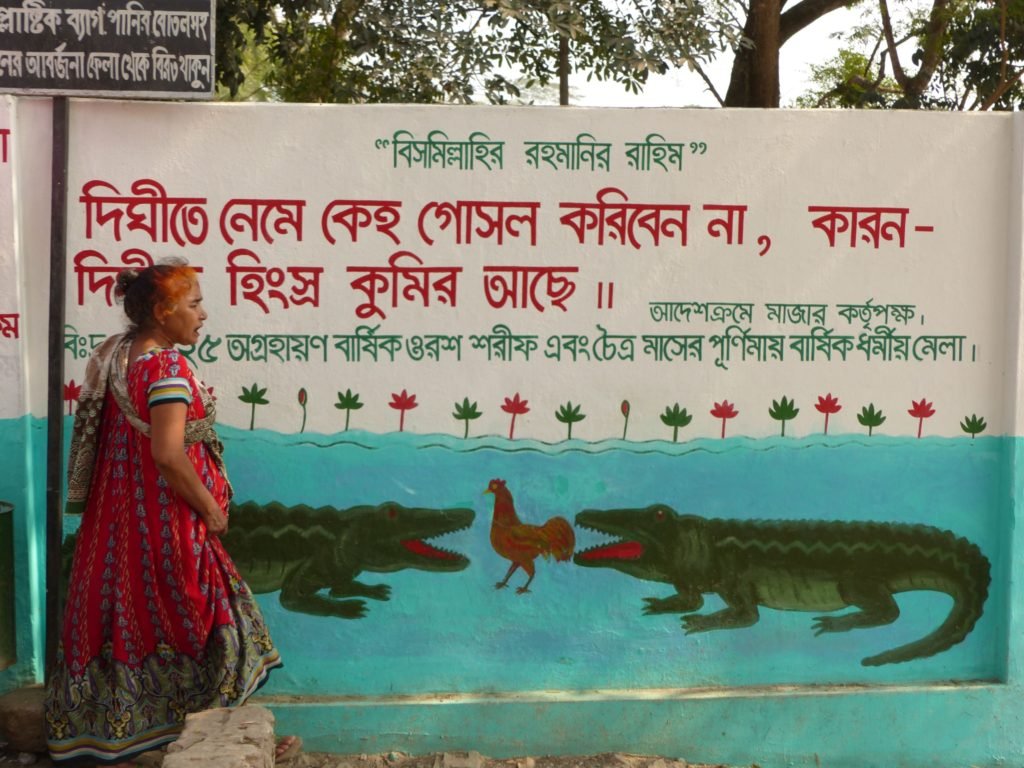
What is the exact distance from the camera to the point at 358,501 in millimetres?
3715

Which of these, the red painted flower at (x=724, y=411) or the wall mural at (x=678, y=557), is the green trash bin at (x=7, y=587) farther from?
the red painted flower at (x=724, y=411)

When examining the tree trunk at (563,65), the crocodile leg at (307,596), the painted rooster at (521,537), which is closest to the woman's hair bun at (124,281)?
the crocodile leg at (307,596)

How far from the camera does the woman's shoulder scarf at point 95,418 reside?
3219mm

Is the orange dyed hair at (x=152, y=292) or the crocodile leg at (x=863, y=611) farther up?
the orange dyed hair at (x=152, y=292)

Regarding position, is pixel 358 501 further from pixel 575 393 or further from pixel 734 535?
pixel 734 535

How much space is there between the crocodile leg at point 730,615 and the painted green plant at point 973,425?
888mm

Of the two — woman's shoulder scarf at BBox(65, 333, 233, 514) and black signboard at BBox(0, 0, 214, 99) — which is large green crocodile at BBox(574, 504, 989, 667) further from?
black signboard at BBox(0, 0, 214, 99)

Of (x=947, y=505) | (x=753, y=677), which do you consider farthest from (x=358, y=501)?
(x=947, y=505)

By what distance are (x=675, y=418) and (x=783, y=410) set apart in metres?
0.36

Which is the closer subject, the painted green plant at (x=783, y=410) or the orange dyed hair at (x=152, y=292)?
the orange dyed hair at (x=152, y=292)

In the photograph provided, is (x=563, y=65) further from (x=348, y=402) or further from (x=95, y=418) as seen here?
(x=95, y=418)

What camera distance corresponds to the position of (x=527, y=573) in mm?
3781

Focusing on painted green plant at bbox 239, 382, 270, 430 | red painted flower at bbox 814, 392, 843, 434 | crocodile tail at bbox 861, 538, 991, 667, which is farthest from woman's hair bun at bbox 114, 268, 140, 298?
crocodile tail at bbox 861, 538, 991, 667

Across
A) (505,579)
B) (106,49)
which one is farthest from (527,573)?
(106,49)
